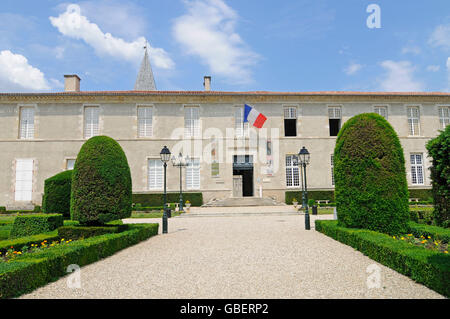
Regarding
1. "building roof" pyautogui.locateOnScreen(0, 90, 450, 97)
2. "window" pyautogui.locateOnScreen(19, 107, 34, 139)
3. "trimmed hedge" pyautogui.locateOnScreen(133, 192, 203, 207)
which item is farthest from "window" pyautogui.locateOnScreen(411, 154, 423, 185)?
"window" pyautogui.locateOnScreen(19, 107, 34, 139)

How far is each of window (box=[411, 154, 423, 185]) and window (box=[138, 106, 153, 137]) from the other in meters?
18.3

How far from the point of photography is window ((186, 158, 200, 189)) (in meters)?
20.1

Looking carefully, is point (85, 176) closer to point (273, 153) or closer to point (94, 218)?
point (94, 218)

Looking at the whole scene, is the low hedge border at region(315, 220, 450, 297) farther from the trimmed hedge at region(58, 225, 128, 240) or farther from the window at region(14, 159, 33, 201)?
the window at region(14, 159, 33, 201)

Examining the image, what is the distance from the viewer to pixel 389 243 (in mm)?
4844

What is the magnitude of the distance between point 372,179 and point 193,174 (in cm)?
1470

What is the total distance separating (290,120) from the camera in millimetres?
22875

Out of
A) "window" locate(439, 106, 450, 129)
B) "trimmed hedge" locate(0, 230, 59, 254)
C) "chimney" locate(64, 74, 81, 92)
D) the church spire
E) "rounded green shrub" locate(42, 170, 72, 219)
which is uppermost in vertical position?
the church spire

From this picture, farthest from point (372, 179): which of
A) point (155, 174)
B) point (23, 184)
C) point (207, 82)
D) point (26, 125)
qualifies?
point (26, 125)

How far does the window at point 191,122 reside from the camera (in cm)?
2047

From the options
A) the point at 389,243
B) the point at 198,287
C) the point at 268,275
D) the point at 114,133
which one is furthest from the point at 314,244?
the point at 114,133

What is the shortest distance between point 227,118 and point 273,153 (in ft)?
13.0

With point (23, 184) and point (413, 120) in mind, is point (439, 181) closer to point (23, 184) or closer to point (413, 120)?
point (413, 120)

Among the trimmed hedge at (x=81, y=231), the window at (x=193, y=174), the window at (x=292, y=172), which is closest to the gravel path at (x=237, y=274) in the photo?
the trimmed hedge at (x=81, y=231)
